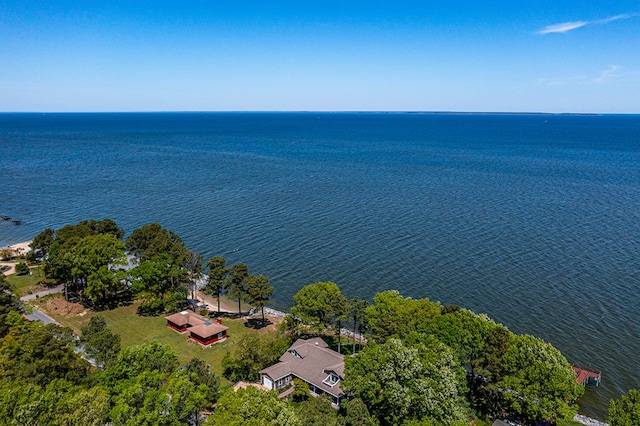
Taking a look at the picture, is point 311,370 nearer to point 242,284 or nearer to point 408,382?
point 408,382

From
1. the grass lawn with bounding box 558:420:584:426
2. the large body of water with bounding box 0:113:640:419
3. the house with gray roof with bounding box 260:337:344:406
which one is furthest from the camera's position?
the large body of water with bounding box 0:113:640:419

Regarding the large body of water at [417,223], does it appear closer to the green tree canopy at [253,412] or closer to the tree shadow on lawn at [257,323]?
the tree shadow on lawn at [257,323]

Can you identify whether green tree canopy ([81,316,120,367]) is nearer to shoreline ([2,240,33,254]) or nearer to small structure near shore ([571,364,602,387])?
small structure near shore ([571,364,602,387])

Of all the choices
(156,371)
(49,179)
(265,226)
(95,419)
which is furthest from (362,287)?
(49,179)

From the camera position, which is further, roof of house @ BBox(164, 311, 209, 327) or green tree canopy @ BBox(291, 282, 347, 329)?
roof of house @ BBox(164, 311, 209, 327)

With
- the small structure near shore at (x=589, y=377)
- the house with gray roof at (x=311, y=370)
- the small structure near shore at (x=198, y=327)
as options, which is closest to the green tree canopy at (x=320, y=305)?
the house with gray roof at (x=311, y=370)

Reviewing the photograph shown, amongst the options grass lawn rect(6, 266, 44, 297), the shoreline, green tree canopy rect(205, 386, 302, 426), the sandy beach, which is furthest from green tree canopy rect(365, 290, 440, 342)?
the shoreline

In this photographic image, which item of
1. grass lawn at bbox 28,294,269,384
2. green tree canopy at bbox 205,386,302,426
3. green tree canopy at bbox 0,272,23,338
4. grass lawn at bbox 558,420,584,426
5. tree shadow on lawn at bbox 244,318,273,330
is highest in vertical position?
green tree canopy at bbox 205,386,302,426
